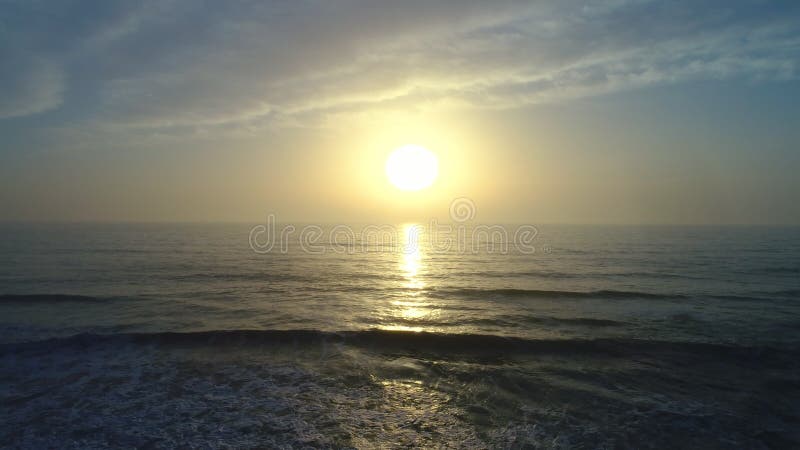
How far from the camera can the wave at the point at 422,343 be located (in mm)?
14773

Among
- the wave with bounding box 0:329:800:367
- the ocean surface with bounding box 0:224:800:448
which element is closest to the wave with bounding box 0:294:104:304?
the ocean surface with bounding box 0:224:800:448

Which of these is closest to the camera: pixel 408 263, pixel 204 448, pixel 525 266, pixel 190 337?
pixel 204 448

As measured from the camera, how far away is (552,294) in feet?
86.0

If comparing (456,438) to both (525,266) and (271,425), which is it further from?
(525,266)

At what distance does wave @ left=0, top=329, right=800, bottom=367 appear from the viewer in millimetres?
14773

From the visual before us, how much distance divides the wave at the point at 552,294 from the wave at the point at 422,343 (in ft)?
31.0

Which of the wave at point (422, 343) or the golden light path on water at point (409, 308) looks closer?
the wave at point (422, 343)

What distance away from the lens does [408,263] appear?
45.9 meters

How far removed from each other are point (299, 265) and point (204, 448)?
3361cm

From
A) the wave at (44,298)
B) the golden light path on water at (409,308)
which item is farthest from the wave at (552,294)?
the wave at (44,298)

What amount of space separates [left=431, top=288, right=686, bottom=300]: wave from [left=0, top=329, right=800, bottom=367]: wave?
31.0ft

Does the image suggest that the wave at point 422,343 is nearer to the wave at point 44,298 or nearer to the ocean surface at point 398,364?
the ocean surface at point 398,364

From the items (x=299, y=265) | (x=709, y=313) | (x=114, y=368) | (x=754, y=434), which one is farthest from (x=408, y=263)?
(x=754, y=434)

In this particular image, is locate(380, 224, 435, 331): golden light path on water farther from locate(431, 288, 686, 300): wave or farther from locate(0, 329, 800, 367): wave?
locate(431, 288, 686, 300): wave
